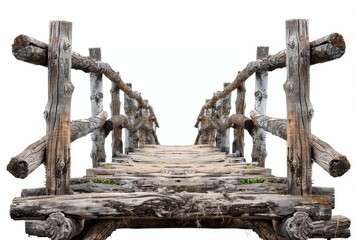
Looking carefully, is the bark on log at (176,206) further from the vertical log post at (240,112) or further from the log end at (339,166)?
the vertical log post at (240,112)

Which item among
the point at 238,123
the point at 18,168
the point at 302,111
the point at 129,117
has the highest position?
the point at 129,117

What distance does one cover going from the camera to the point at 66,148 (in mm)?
5816

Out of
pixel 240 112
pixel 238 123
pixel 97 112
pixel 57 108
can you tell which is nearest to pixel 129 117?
pixel 240 112

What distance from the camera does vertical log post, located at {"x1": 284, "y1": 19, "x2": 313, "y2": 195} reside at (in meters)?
5.72

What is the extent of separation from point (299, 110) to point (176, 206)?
135 centimetres

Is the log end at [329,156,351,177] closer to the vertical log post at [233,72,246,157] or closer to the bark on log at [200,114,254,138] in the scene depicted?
the bark on log at [200,114,254,138]

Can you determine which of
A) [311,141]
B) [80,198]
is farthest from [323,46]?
[80,198]

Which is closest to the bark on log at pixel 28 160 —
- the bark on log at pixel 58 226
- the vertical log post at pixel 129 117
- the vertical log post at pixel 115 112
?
the bark on log at pixel 58 226

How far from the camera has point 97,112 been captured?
9086mm

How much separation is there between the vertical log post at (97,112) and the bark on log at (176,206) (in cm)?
333

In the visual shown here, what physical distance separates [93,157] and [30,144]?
335cm

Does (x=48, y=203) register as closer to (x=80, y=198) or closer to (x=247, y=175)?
(x=80, y=198)

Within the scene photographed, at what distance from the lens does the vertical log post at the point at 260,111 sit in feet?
30.3

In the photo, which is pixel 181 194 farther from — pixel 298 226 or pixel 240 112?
pixel 240 112
